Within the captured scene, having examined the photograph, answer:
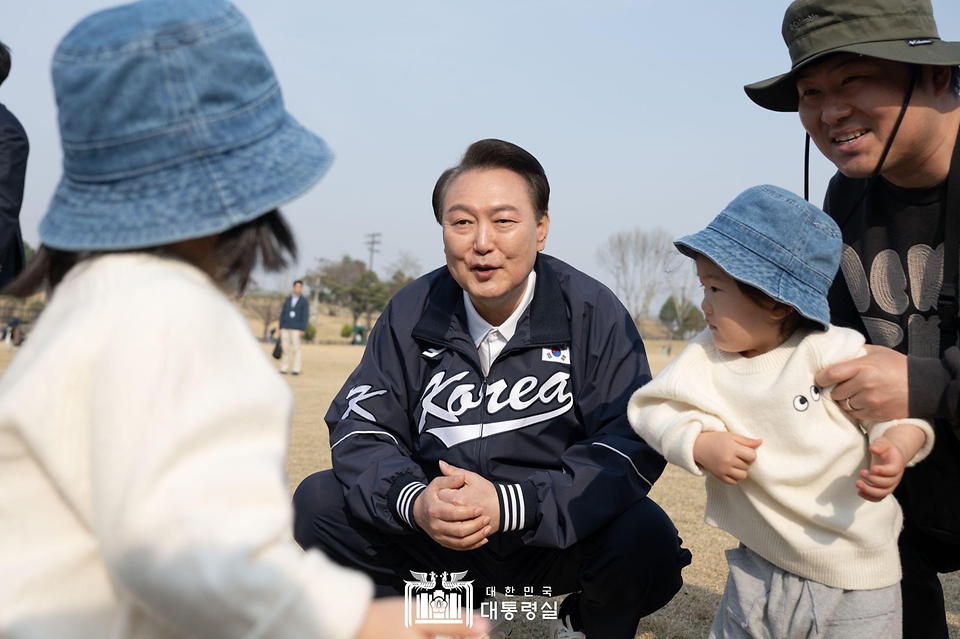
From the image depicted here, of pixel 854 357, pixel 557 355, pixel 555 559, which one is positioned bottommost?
pixel 555 559

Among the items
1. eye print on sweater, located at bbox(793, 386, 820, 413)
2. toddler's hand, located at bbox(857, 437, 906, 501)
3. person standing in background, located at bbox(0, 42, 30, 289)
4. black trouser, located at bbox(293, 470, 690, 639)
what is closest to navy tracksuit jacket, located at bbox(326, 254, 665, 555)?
black trouser, located at bbox(293, 470, 690, 639)

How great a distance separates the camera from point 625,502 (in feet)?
9.13

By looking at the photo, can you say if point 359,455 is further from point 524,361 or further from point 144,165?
point 144,165

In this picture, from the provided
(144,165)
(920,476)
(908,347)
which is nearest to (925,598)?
(920,476)

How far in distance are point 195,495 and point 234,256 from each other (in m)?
0.48

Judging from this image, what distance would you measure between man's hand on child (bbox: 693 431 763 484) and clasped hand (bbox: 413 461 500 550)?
751 mm

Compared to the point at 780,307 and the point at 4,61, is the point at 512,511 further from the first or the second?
the point at 4,61

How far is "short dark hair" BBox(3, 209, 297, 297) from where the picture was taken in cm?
140

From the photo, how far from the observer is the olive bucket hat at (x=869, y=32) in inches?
97.5

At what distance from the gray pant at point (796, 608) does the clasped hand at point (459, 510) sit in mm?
785

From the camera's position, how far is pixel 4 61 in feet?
12.6

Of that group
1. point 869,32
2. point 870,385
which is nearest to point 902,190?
point 869,32

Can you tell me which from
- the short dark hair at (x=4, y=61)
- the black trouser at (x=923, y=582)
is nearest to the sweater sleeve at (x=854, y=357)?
the black trouser at (x=923, y=582)

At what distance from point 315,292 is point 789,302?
63.6 meters
